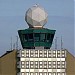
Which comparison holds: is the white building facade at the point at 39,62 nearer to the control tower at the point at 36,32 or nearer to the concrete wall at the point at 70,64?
the concrete wall at the point at 70,64

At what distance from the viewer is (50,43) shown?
127 metres

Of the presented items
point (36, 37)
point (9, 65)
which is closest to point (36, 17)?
point (36, 37)

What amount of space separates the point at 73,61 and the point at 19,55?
54.6 feet

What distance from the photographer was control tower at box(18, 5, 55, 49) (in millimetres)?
124294

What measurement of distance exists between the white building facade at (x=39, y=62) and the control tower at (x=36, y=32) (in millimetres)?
5941

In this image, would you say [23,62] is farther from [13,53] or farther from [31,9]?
[31,9]

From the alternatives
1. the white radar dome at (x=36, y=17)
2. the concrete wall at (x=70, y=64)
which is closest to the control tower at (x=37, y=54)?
the white radar dome at (x=36, y=17)

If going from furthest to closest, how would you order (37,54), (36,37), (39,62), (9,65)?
(36,37) < (9,65) < (37,54) < (39,62)

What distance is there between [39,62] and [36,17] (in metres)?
14.9

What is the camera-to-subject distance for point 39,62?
117875 mm

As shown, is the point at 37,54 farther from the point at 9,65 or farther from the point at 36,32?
the point at 9,65

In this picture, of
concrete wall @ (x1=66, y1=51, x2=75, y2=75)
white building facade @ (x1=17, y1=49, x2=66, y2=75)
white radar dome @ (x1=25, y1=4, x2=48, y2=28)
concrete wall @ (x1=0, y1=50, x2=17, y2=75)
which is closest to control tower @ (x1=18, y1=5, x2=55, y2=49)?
white radar dome @ (x1=25, y1=4, x2=48, y2=28)

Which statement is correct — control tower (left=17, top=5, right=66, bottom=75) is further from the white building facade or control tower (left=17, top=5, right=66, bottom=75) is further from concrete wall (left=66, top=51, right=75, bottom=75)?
concrete wall (left=66, top=51, right=75, bottom=75)

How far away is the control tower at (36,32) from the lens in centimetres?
12429
